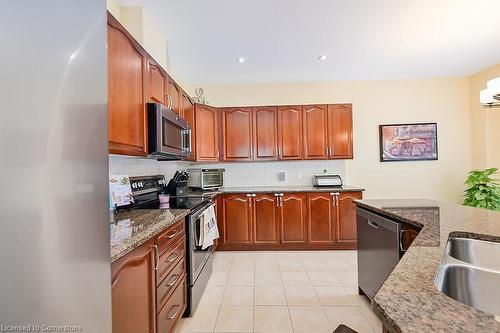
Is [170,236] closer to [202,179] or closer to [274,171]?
[202,179]

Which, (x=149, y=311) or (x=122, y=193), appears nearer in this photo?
(x=149, y=311)

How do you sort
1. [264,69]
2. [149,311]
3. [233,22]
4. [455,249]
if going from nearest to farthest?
1. [455,249]
2. [149,311]
3. [233,22]
4. [264,69]

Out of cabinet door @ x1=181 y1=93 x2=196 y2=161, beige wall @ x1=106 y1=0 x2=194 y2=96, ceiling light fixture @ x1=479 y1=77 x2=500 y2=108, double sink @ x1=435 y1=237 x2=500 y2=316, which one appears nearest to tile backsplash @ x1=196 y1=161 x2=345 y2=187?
cabinet door @ x1=181 y1=93 x2=196 y2=161

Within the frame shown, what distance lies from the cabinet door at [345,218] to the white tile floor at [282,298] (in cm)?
30

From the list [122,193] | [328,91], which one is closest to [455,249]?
[122,193]

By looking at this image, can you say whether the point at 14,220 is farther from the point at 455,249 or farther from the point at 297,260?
the point at 297,260

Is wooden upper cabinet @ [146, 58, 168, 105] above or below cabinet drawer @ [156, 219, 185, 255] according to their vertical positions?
above

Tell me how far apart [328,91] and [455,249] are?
11.6ft

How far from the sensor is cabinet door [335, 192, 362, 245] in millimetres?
3742

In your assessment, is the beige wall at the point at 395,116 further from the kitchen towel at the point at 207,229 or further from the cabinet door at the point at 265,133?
the kitchen towel at the point at 207,229

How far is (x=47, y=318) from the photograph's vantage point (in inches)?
21.6

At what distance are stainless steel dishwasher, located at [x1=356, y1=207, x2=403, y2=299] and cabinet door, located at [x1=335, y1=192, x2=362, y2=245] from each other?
136cm

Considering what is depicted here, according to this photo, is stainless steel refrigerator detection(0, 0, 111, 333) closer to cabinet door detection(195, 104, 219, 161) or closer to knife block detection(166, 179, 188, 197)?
knife block detection(166, 179, 188, 197)

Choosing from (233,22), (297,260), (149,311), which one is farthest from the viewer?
(297,260)
